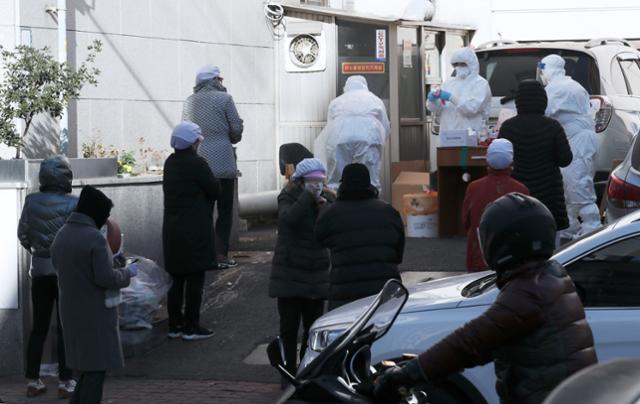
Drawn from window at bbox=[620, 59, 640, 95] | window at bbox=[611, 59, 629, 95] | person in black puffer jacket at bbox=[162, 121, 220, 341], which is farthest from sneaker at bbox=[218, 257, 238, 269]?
window at bbox=[620, 59, 640, 95]

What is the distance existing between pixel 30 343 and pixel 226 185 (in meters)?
3.57

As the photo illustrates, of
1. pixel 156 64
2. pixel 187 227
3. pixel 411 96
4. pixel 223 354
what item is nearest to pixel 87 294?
pixel 223 354

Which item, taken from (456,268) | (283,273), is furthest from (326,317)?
(456,268)

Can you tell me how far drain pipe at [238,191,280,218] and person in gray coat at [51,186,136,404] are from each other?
285 inches

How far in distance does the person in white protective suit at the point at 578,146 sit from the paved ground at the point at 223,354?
1223 millimetres

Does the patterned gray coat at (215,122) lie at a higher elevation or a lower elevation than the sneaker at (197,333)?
higher

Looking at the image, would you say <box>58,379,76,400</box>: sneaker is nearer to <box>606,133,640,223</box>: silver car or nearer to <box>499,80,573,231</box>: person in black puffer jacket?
<box>499,80,573,231</box>: person in black puffer jacket

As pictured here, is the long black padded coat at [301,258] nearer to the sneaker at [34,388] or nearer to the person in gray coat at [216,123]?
the sneaker at [34,388]

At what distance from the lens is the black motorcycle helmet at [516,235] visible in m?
4.17

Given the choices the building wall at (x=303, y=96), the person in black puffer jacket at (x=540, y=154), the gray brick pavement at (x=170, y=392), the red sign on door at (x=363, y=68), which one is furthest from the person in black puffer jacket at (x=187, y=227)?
the red sign on door at (x=363, y=68)

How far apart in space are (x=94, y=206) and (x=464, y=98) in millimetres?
6182

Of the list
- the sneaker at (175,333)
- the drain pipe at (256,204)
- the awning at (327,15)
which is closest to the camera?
the sneaker at (175,333)

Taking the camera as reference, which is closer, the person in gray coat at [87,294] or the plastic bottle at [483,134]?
the person in gray coat at [87,294]

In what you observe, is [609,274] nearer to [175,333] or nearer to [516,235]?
[516,235]
